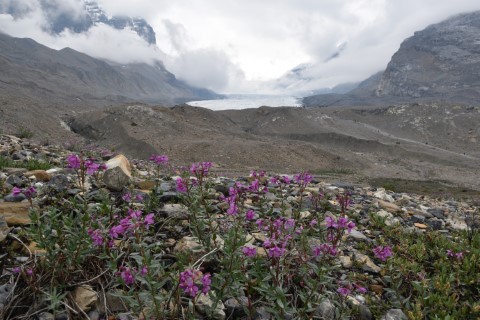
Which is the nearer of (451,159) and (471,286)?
(471,286)

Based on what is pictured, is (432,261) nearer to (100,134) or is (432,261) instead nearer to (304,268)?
(304,268)

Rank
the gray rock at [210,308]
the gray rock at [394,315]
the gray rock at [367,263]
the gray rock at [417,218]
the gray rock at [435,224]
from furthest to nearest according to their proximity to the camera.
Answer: the gray rock at [417,218] → the gray rock at [435,224] → the gray rock at [367,263] → the gray rock at [394,315] → the gray rock at [210,308]

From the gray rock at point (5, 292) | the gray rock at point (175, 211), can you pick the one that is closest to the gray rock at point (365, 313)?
the gray rock at point (175, 211)

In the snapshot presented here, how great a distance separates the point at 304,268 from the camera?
149 inches

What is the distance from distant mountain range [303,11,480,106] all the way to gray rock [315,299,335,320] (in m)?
146

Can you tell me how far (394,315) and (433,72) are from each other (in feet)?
599

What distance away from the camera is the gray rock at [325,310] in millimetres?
3793

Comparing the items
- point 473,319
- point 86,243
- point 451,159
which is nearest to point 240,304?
point 86,243

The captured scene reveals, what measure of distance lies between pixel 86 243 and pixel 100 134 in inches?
1546

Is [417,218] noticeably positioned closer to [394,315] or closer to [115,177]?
[394,315]

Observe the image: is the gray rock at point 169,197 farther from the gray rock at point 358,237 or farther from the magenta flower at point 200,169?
the gray rock at point 358,237

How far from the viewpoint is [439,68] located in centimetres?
15825

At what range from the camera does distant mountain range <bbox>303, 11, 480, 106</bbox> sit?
141m

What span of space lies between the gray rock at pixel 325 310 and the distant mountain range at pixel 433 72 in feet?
478
